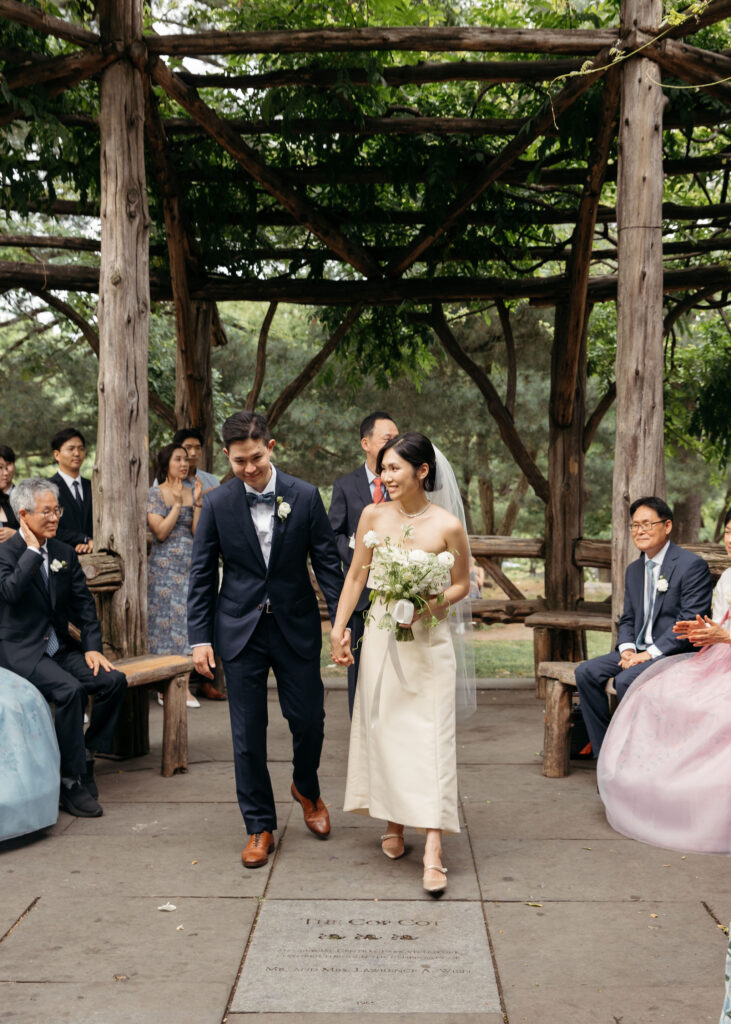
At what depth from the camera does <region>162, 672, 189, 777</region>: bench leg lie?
6.71 m

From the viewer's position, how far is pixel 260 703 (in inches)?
203

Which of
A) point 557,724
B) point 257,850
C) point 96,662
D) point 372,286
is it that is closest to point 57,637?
point 96,662

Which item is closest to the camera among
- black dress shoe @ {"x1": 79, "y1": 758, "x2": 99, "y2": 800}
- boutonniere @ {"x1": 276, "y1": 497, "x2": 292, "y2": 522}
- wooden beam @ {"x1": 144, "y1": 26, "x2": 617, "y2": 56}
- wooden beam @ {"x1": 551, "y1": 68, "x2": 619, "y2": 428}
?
boutonniere @ {"x1": 276, "y1": 497, "x2": 292, "y2": 522}

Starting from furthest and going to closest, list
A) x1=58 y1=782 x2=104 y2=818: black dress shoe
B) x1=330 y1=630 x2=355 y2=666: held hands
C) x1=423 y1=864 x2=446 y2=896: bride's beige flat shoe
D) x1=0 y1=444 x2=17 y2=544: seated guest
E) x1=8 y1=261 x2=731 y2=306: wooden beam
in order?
x1=8 y1=261 x2=731 y2=306: wooden beam, x1=0 y1=444 x2=17 y2=544: seated guest, x1=58 y1=782 x2=104 y2=818: black dress shoe, x1=330 y1=630 x2=355 y2=666: held hands, x1=423 y1=864 x2=446 y2=896: bride's beige flat shoe

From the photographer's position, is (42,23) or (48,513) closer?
(48,513)

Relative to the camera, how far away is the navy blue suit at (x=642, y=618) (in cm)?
619

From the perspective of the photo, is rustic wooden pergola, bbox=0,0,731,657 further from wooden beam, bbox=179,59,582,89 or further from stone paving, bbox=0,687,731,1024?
stone paving, bbox=0,687,731,1024

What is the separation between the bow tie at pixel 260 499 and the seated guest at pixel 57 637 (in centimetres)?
133

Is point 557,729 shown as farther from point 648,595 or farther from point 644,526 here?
point 644,526

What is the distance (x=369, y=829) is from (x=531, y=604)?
508 cm

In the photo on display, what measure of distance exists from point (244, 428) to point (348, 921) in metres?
2.09

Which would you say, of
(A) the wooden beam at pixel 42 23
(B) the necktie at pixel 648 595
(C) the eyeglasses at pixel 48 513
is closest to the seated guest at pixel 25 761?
(C) the eyeglasses at pixel 48 513

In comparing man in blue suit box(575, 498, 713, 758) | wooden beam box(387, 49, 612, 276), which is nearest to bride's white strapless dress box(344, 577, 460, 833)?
man in blue suit box(575, 498, 713, 758)

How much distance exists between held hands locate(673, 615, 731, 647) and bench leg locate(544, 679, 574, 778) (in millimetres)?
1463
